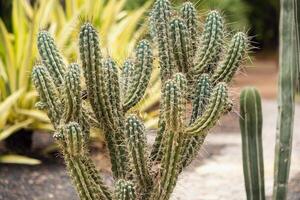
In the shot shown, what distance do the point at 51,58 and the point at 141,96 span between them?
576 mm

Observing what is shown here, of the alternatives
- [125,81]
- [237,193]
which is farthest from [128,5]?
[125,81]

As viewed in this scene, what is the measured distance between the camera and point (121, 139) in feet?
14.1

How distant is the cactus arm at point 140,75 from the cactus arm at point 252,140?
694 millimetres

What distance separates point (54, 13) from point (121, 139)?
12.9 ft

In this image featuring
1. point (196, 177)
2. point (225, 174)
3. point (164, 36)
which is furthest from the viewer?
point (225, 174)

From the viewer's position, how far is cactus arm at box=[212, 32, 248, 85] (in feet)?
13.8

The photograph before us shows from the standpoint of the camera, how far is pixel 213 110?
3.91m

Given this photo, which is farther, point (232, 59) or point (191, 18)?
point (191, 18)

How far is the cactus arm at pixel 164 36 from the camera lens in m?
4.21

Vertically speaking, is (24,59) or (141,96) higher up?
(24,59)

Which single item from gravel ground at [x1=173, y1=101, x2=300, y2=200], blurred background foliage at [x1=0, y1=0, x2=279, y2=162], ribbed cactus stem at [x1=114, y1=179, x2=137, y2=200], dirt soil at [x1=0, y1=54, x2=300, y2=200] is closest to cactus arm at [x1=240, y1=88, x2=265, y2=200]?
dirt soil at [x1=0, y1=54, x2=300, y2=200]

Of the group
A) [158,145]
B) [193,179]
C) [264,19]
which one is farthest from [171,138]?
[264,19]

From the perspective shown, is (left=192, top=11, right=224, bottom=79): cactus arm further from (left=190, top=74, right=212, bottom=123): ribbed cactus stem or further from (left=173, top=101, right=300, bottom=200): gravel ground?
(left=173, top=101, right=300, bottom=200): gravel ground

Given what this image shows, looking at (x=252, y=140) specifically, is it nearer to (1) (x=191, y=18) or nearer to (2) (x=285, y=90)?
(2) (x=285, y=90)
